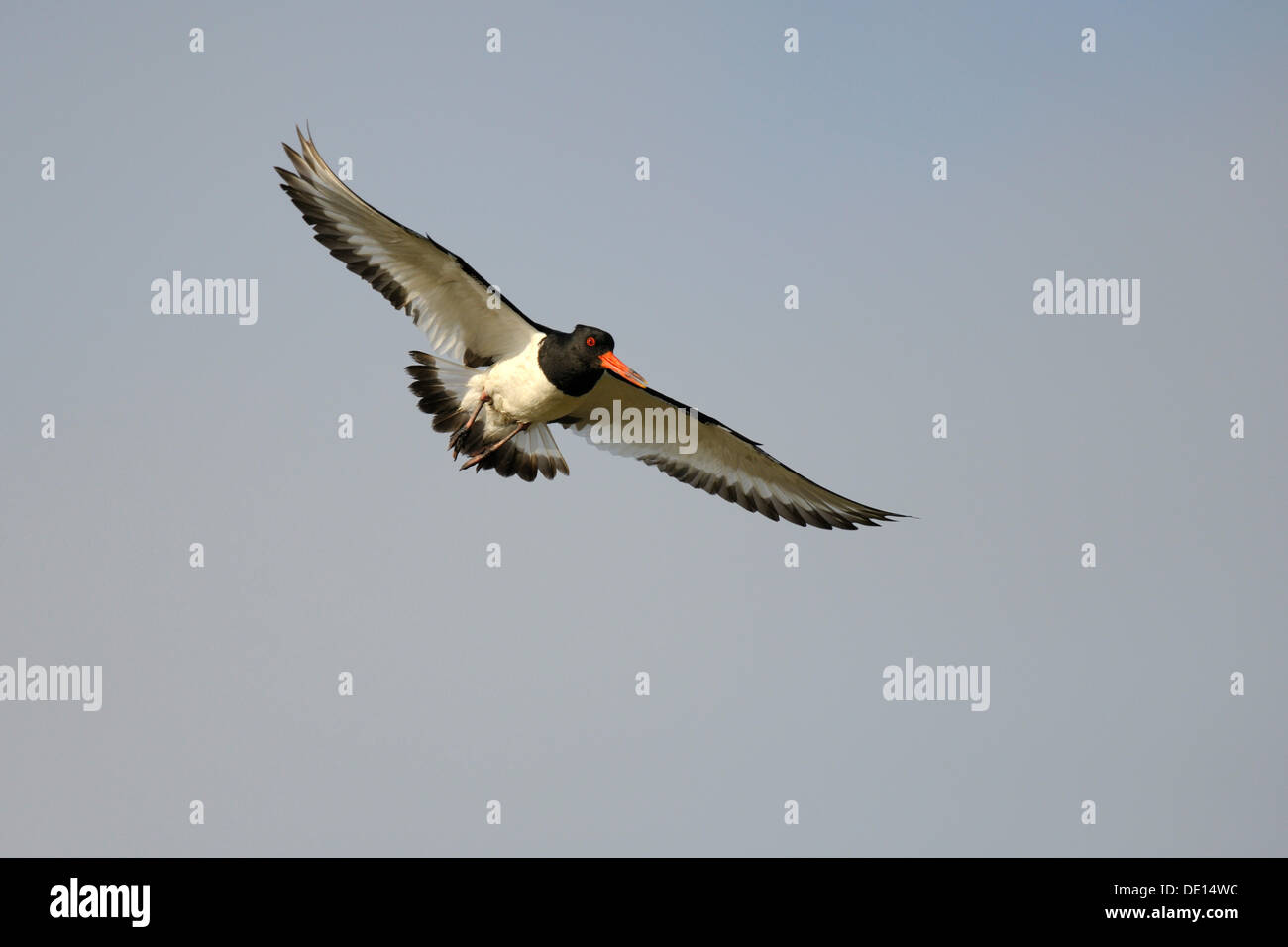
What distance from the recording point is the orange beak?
15.0 m

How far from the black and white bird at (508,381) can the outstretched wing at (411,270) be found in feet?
0.04

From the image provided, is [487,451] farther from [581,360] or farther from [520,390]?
[581,360]

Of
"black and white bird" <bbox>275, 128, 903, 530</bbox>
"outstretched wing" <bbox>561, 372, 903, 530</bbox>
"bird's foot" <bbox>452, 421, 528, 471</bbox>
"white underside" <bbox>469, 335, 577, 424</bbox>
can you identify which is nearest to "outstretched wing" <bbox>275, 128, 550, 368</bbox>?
"black and white bird" <bbox>275, 128, 903, 530</bbox>

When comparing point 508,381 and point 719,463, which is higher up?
point 508,381

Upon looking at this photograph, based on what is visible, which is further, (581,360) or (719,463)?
(719,463)

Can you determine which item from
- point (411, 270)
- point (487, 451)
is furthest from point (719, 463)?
point (411, 270)

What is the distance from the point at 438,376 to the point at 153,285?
4747 millimetres

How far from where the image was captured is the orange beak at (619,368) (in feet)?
49.1

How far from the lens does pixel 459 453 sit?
16.2 meters

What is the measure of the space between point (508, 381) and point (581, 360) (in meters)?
1.07

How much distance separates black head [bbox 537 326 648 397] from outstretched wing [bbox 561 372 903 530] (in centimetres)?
110

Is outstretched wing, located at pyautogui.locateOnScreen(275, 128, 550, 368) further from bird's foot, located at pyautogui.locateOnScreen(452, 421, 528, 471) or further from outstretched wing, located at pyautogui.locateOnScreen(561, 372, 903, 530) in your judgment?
outstretched wing, located at pyautogui.locateOnScreen(561, 372, 903, 530)

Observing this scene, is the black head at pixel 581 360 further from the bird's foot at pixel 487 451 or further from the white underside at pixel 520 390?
the bird's foot at pixel 487 451

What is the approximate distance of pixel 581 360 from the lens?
49.6 feet
